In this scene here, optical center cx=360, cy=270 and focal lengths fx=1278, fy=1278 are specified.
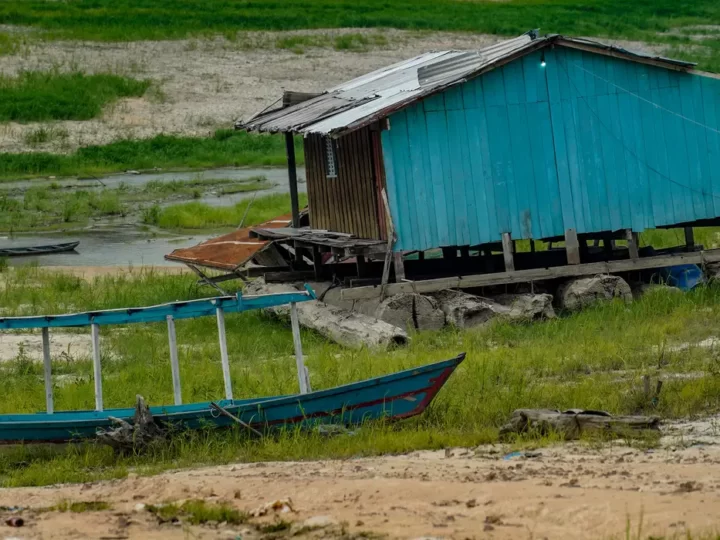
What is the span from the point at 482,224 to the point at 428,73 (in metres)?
2.44

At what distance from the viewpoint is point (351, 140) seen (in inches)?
722

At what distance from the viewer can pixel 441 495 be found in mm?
9008

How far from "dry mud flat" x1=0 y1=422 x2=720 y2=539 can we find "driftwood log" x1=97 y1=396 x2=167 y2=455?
756 millimetres

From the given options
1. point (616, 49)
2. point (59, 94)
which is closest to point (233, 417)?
point (616, 49)

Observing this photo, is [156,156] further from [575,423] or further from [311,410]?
[575,423]

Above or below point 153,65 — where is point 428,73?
below

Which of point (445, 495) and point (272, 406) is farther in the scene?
point (272, 406)

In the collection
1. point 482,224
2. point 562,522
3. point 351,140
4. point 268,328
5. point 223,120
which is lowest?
point 562,522

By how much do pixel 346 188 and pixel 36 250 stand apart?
365 inches

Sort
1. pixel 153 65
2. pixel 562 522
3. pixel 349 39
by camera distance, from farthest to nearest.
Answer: pixel 349 39, pixel 153 65, pixel 562 522

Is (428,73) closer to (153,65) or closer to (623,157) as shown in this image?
(623,157)

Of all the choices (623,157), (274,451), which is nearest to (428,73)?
(623,157)

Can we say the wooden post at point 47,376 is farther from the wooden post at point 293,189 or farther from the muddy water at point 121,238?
the muddy water at point 121,238

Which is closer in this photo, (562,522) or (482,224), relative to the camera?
(562,522)
